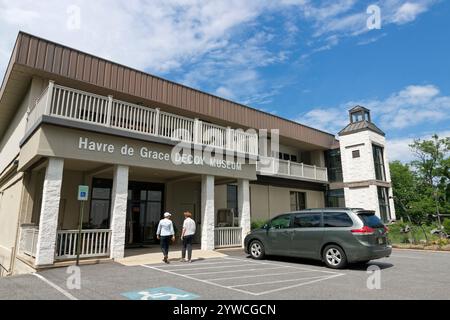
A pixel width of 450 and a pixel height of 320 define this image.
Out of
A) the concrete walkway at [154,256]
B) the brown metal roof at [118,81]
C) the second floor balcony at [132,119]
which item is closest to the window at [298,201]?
the brown metal roof at [118,81]

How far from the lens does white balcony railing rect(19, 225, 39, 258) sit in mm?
10008

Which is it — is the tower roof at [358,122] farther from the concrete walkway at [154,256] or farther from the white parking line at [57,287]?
the white parking line at [57,287]

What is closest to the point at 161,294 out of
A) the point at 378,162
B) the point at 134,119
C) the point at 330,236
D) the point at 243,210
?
the point at 330,236

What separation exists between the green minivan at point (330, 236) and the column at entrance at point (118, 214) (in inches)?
195

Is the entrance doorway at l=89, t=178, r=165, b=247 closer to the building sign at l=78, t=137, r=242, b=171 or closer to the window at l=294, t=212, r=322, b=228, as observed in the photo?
the building sign at l=78, t=137, r=242, b=171

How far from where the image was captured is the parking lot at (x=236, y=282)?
245 inches

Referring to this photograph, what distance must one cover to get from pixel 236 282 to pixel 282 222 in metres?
3.98

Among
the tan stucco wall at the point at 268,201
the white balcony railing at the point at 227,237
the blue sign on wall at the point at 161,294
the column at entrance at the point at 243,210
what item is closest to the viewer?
the blue sign on wall at the point at 161,294

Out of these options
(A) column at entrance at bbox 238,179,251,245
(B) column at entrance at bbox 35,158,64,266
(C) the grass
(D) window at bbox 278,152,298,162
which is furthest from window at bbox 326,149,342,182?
(B) column at entrance at bbox 35,158,64,266

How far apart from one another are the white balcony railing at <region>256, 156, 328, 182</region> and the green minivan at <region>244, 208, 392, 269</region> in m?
8.34

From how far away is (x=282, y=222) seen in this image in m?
11.0

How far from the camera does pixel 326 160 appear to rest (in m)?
25.1

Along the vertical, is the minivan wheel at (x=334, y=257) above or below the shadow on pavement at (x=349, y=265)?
above

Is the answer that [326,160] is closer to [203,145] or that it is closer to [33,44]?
[203,145]
